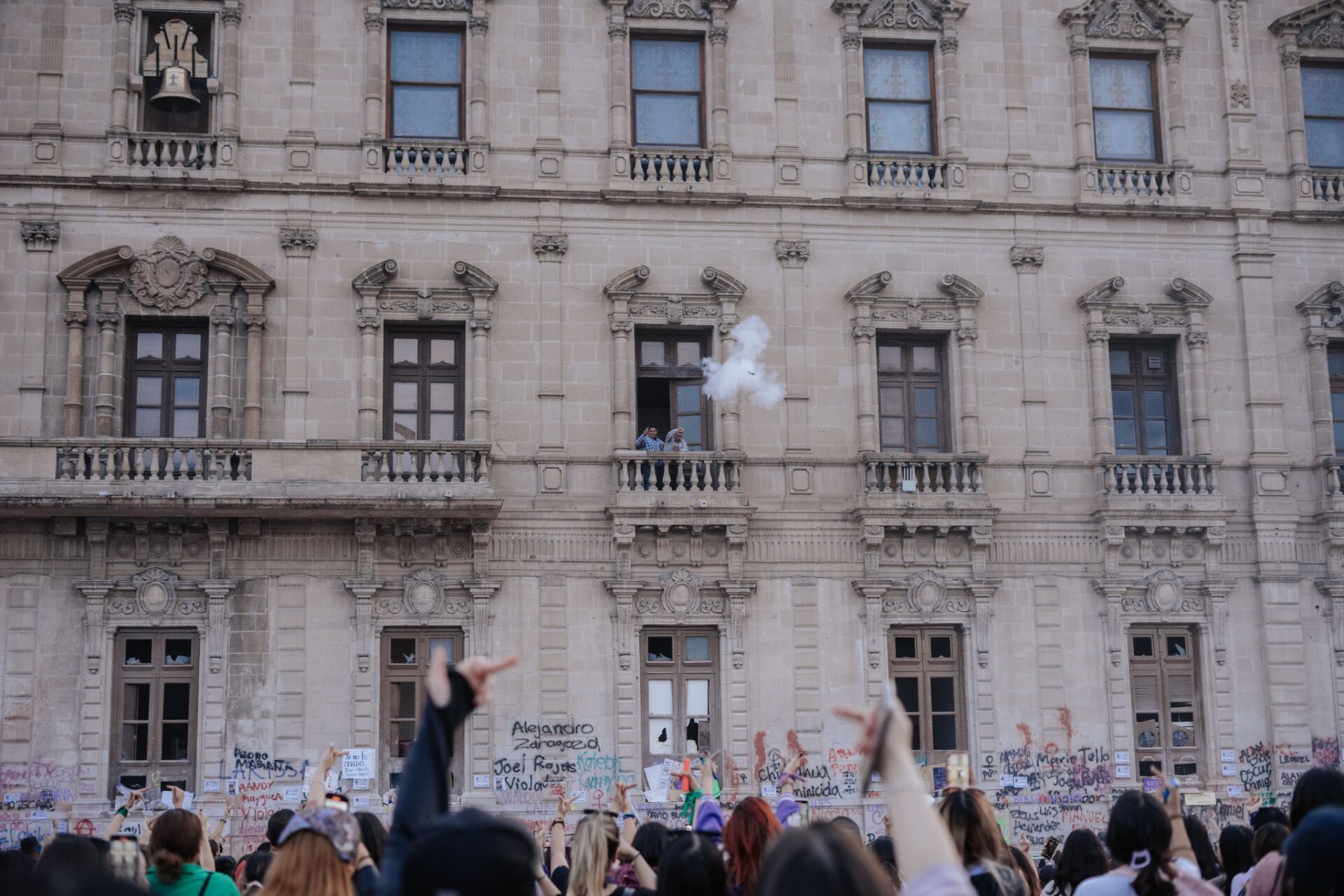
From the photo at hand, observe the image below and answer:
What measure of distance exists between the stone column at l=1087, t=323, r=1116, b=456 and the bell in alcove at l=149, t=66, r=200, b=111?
558 inches

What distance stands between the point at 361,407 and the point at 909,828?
1963 cm

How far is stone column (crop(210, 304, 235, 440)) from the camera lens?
2189cm

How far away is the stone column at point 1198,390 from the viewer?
23.7 meters

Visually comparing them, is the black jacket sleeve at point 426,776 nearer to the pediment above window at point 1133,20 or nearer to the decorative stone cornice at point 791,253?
the decorative stone cornice at point 791,253

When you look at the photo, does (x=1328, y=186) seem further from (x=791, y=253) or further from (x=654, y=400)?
(x=654, y=400)

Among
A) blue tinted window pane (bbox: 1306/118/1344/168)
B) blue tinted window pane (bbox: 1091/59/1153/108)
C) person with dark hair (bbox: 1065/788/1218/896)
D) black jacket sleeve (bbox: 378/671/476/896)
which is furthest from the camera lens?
blue tinted window pane (bbox: 1306/118/1344/168)

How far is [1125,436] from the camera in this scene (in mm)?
24203

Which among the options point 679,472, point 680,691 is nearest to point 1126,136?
point 679,472

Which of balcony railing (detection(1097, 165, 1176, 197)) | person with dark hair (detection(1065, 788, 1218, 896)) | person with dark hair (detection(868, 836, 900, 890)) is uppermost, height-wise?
balcony railing (detection(1097, 165, 1176, 197))

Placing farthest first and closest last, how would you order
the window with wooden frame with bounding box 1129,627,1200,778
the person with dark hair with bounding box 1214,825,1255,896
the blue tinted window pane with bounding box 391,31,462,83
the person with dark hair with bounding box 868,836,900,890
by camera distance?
1. the blue tinted window pane with bounding box 391,31,462,83
2. the window with wooden frame with bounding box 1129,627,1200,778
3. the person with dark hair with bounding box 1214,825,1255,896
4. the person with dark hair with bounding box 868,836,900,890

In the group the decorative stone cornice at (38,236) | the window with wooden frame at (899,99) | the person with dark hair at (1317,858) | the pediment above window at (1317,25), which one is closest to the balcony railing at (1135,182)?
the window with wooden frame at (899,99)

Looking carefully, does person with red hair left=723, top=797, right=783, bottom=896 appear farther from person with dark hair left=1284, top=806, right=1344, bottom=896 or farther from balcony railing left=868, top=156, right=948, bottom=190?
balcony railing left=868, top=156, right=948, bottom=190

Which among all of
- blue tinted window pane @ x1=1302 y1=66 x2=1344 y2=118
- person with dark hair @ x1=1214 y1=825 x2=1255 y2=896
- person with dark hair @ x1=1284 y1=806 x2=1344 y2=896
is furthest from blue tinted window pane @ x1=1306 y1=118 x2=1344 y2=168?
person with dark hair @ x1=1284 y1=806 x2=1344 y2=896

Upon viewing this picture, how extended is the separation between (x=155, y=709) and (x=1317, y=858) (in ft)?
63.9
